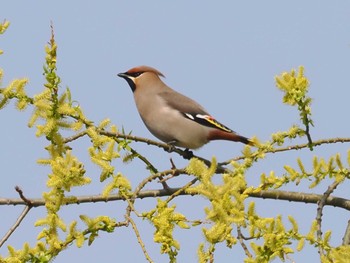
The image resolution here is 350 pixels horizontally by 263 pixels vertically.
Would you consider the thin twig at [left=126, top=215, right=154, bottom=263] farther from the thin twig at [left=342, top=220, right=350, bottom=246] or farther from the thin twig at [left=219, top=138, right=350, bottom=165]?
the thin twig at [left=342, top=220, right=350, bottom=246]

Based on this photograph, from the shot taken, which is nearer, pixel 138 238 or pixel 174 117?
pixel 138 238

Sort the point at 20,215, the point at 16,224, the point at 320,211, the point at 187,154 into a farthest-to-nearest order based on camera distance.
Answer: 1. the point at 187,154
2. the point at 20,215
3. the point at 16,224
4. the point at 320,211

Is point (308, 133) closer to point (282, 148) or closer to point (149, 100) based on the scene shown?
point (282, 148)

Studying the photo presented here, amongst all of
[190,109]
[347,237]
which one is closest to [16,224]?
[347,237]

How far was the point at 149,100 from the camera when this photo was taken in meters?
8.66

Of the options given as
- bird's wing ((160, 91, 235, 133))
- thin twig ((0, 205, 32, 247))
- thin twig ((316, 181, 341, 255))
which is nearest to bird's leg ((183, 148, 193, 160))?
bird's wing ((160, 91, 235, 133))

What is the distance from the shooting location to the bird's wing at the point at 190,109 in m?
8.09

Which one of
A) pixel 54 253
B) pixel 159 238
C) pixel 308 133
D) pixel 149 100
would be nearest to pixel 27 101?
pixel 54 253

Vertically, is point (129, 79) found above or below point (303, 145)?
above

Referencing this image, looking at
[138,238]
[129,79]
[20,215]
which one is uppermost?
[129,79]

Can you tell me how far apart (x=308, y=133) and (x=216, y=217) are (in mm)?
1284

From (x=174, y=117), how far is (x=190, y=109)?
219 mm

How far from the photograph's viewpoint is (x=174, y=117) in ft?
27.2

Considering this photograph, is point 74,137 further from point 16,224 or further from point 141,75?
point 141,75
